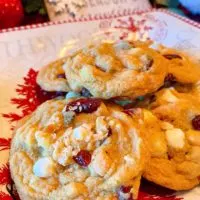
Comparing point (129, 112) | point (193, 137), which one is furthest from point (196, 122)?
point (129, 112)

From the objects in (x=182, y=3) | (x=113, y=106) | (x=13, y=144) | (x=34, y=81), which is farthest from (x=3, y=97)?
(x=182, y=3)

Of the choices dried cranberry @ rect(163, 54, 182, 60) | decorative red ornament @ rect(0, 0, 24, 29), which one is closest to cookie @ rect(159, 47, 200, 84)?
dried cranberry @ rect(163, 54, 182, 60)

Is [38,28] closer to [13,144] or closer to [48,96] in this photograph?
[48,96]

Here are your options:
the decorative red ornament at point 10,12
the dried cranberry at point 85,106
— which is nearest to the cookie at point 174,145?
the dried cranberry at point 85,106

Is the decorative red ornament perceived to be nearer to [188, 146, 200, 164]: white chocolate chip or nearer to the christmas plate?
the christmas plate

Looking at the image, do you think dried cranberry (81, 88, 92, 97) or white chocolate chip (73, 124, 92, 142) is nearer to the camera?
white chocolate chip (73, 124, 92, 142)

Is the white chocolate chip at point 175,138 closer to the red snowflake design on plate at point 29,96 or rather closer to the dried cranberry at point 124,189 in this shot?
the dried cranberry at point 124,189

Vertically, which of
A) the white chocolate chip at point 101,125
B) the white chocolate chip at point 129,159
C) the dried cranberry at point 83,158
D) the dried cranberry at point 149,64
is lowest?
the dried cranberry at point 83,158

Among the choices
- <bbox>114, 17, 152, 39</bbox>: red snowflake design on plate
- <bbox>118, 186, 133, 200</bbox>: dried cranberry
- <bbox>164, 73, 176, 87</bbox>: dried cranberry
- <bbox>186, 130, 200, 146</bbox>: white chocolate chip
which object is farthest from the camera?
<bbox>114, 17, 152, 39</bbox>: red snowflake design on plate
